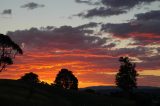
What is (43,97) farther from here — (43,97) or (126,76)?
(126,76)

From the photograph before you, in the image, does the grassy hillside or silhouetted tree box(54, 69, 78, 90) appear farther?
silhouetted tree box(54, 69, 78, 90)

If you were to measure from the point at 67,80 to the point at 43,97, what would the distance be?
77012 millimetres

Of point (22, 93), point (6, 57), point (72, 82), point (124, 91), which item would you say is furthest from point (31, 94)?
point (72, 82)

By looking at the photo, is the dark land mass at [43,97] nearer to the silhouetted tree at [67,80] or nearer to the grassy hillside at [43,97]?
the grassy hillside at [43,97]

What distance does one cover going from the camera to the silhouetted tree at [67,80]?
168875 mm

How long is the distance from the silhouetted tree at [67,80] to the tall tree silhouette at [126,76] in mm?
23363

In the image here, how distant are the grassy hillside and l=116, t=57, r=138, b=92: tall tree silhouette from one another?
4216 centimetres

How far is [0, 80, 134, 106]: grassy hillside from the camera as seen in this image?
80.2 metres

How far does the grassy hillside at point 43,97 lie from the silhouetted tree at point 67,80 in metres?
56.0

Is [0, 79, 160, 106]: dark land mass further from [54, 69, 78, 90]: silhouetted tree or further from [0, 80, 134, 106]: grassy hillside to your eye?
[54, 69, 78, 90]: silhouetted tree

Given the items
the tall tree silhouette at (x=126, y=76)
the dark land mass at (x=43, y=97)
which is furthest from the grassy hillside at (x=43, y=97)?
the tall tree silhouette at (x=126, y=76)

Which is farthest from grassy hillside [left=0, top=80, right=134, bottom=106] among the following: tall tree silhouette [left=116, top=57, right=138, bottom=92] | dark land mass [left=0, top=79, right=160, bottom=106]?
tall tree silhouette [left=116, top=57, right=138, bottom=92]

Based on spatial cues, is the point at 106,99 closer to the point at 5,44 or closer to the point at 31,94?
the point at 31,94

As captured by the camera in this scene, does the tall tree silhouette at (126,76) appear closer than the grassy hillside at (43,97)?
No
